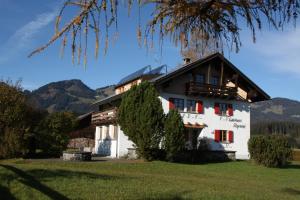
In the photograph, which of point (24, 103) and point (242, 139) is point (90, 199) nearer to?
point (24, 103)

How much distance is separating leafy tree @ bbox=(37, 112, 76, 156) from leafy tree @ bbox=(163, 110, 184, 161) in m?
8.47

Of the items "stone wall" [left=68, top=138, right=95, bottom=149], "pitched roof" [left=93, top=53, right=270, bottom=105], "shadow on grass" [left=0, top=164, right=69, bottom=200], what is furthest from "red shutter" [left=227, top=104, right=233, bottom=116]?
"shadow on grass" [left=0, top=164, right=69, bottom=200]

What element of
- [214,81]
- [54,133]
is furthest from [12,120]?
[214,81]

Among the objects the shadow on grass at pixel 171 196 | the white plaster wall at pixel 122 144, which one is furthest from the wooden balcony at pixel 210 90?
the shadow on grass at pixel 171 196

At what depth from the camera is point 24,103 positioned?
95.7ft

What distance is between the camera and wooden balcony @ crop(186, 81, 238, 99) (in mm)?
32594

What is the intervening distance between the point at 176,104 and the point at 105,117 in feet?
21.3

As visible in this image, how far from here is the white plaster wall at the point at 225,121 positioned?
32.8 meters

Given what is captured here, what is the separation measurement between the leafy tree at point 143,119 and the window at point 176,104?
430cm

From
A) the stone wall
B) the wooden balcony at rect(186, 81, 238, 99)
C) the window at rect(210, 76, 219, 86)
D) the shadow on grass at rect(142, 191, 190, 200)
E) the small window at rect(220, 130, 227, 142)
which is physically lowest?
the shadow on grass at rect(142, 191, 190, 200)

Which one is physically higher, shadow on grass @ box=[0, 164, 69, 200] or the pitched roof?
the pitched roof

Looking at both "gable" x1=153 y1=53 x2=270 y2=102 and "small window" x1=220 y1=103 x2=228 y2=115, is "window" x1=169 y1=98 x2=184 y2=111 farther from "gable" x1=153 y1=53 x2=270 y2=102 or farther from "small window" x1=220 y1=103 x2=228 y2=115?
"small window" x1=220 y1=103 x2=228 y2=115

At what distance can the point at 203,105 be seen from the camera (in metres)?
33.7

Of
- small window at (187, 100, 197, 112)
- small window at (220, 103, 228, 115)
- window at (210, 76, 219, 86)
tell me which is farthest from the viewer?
small window at (220, 103, 228, 115)
